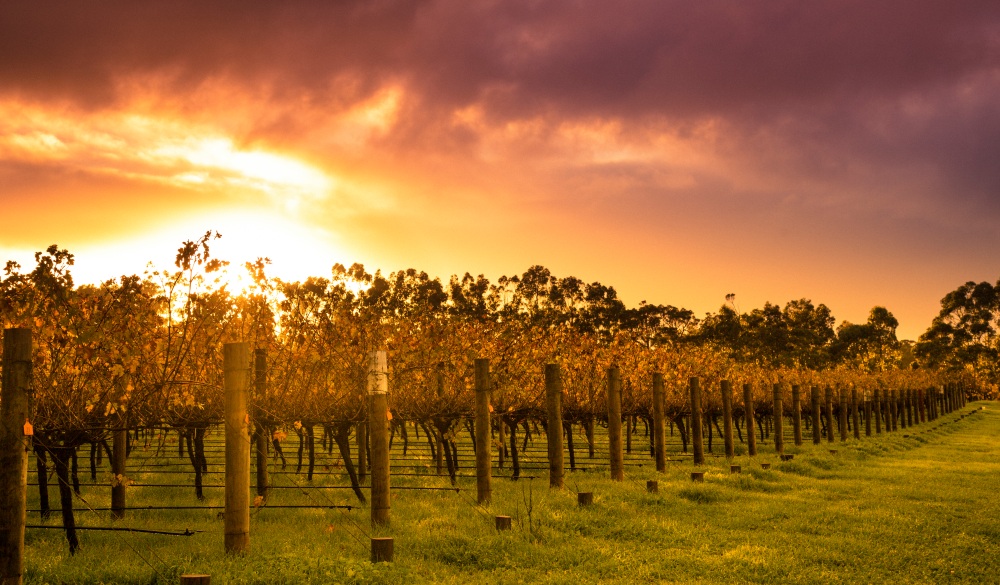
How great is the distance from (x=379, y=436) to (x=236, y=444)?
6.57 ft

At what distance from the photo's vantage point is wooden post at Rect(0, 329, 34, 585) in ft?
18.8

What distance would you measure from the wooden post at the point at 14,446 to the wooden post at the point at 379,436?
3.77m

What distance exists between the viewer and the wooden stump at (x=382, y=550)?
7684 mm

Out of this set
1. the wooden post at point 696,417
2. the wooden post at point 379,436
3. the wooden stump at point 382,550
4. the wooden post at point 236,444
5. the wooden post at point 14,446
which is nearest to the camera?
the wooden post at point 14,446

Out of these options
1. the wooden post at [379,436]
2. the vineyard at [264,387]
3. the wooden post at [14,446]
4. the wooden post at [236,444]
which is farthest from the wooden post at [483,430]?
the wooden post at [14,446]

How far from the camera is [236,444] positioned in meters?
7.19

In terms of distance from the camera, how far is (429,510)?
11195 millimetres

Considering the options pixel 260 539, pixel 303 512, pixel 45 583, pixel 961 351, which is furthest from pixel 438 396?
pixel 961 351

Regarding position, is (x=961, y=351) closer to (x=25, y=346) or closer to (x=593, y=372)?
(x=593, y=372)

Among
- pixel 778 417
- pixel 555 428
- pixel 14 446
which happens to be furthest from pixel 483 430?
pixel 778 417

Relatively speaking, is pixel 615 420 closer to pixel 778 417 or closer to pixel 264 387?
pixel 264 387

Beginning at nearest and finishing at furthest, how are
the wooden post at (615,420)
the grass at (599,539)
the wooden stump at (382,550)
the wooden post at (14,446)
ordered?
1. the wooden post at (14,446)
2. the grass at (599,539)
3. the wooden stump at (382,550)
4. the wooden post at (615,420)

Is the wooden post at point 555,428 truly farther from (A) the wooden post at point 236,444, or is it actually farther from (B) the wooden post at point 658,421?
(A) the wooden post at point 236,444

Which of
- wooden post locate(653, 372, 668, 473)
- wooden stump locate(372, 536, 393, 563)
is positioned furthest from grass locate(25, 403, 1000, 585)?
wooden post locate(653, 372, 668, 473)
